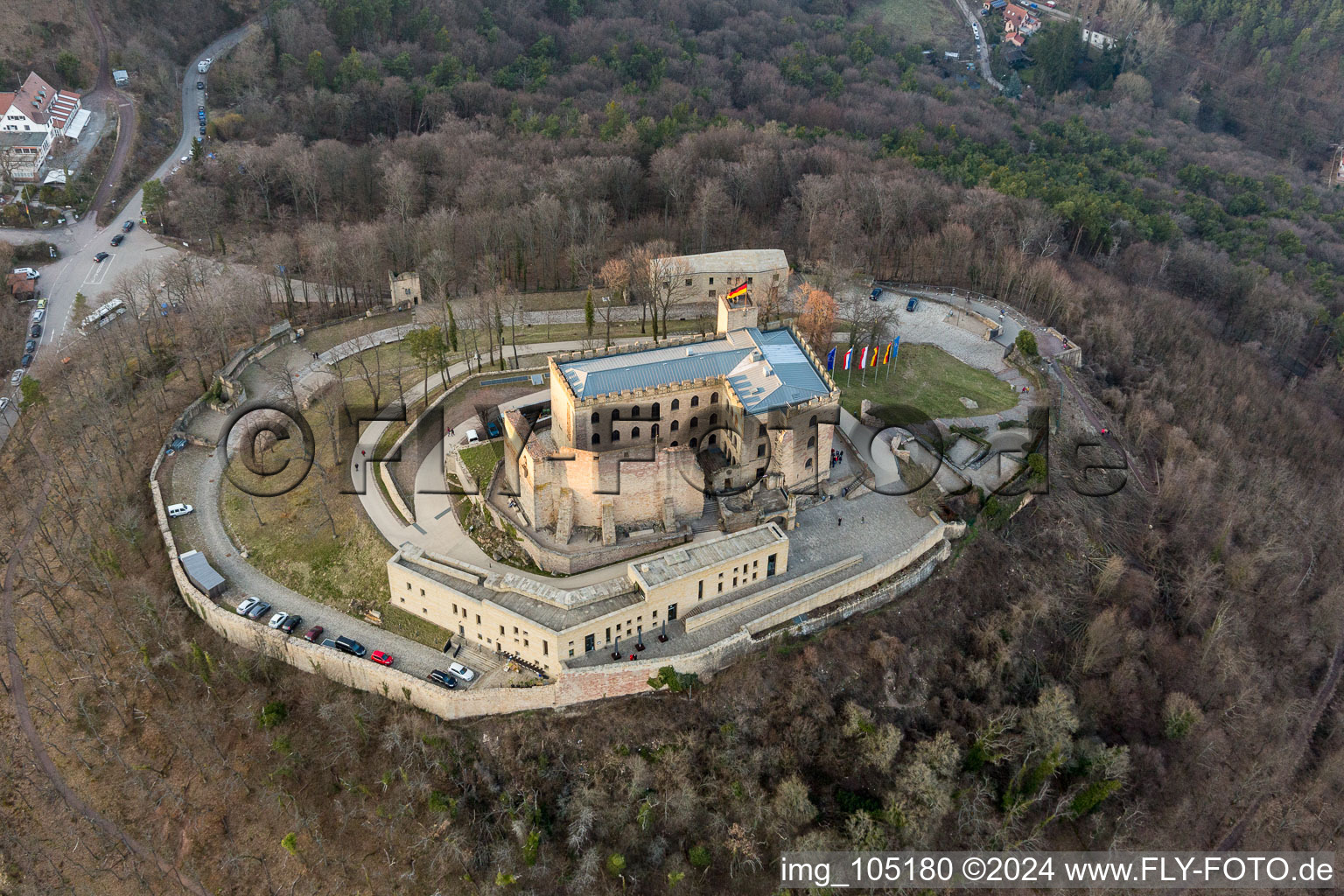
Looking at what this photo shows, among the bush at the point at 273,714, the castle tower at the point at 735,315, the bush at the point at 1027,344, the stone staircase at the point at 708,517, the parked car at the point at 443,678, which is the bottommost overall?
the bush at the point at 273,714

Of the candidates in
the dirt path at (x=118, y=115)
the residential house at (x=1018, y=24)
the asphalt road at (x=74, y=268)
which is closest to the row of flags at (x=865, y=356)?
the asphalt road at (x=74, y=268)

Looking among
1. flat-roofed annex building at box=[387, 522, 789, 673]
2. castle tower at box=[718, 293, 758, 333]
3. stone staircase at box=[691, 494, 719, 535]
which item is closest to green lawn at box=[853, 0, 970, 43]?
castle tower at box=[718, 293, 758, 333]

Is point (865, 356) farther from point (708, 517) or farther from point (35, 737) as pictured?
point (35, 737)

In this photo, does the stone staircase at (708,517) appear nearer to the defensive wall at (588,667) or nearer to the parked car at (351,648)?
the defensive wall at (588,667)

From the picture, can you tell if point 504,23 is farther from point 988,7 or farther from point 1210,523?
point 1210,523

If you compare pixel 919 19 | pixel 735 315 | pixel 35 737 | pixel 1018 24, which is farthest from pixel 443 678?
pixel 1018 24

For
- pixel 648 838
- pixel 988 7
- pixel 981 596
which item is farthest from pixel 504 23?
pixel 648 838

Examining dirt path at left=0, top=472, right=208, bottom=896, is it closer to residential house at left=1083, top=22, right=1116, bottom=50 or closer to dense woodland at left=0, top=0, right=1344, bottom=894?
dense woodland at left=0, top=0, right=1344, bottom=894
